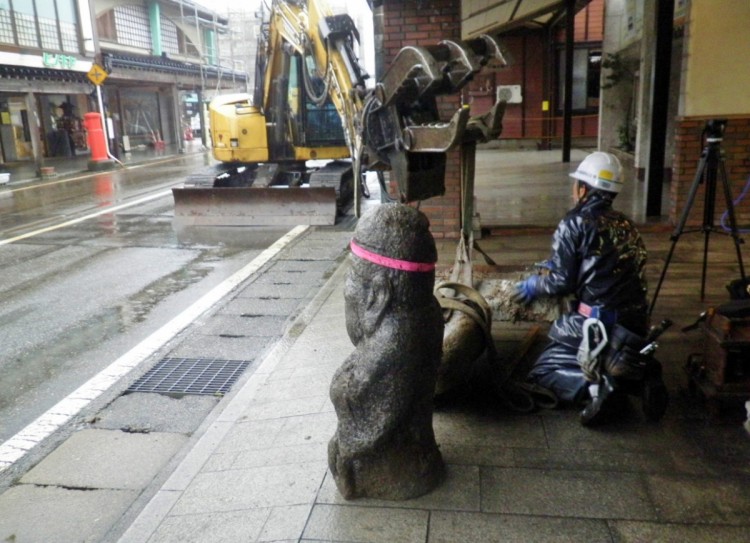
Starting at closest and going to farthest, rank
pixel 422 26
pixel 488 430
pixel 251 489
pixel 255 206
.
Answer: pixel 251 489 → pixel 488 430 → pixel 422 26 → pixel 255 206

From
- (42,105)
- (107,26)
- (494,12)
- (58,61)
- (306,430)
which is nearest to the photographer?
(306,430)

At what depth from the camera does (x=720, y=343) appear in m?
3.60

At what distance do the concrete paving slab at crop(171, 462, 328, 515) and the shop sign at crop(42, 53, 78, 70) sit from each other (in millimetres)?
24524

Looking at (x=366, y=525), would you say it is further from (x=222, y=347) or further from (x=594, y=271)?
(x=222, y=347)

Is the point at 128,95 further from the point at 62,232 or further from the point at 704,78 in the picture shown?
the point at 704,78

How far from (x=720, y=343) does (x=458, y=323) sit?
1472 millimetres

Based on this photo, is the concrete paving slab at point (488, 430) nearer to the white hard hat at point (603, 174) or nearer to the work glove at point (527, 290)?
the work glove at point (527, 290)

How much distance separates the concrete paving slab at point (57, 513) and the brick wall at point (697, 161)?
23.5 ft

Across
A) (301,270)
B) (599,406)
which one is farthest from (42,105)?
(599,406)

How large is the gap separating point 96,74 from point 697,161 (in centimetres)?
2129

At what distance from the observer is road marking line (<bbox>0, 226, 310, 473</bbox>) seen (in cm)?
432

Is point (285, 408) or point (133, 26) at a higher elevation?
point (133, 26)

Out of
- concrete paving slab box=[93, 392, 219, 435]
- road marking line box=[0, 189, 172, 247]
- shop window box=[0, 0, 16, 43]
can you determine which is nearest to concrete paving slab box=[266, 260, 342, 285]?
concrete paving slab box=[93, 392, 219, 435]

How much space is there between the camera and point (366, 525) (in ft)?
9.40
